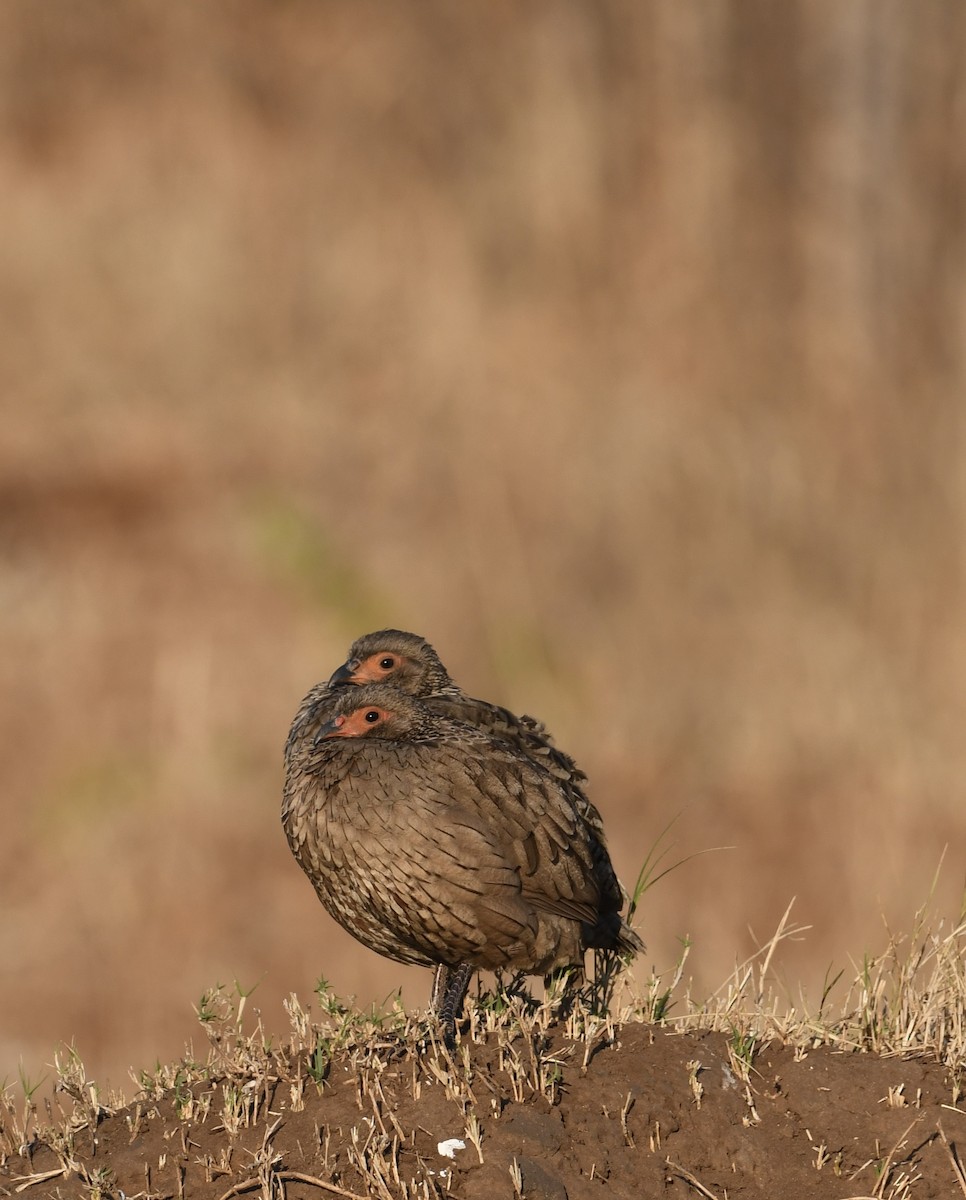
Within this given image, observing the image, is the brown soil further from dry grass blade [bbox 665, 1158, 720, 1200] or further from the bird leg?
the bird leg

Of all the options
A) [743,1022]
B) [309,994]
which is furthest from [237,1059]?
[309,994]

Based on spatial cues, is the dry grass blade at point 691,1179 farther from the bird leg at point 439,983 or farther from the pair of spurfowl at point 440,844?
the bird leg at point 439,983

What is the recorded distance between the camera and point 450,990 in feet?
21.0

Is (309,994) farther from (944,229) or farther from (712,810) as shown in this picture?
(944,229)

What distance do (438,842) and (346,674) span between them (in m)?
1.33

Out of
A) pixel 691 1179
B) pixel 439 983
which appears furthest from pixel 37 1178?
pixel 691 1179

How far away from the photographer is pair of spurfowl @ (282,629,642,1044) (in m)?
6.10

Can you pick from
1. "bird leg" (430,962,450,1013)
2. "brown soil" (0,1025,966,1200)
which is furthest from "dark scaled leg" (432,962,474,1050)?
"brown soil" (0,1025,966,1200)

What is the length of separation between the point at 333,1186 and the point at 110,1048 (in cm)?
1022

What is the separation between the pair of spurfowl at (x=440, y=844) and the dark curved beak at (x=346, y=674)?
33 centimetres

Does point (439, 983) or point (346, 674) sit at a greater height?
point (346, 674)

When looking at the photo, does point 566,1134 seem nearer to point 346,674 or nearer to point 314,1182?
point 314,1182

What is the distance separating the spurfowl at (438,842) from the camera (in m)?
6.10

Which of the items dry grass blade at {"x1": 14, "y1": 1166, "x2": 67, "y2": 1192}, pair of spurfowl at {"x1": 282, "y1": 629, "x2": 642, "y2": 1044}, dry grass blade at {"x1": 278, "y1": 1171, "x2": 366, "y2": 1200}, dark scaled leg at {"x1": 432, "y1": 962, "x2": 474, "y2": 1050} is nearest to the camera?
dry grass blade at {"x1": 278, "y1": 1171, "x2": 366, "y2": 1200}
